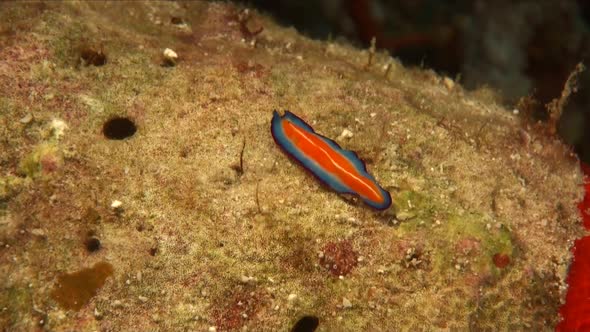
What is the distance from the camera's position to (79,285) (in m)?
2.71

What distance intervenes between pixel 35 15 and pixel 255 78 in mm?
1929

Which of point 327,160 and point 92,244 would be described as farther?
point 327,160

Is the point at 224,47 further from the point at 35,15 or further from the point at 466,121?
the point at 466,121

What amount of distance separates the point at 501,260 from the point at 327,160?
4.72ft

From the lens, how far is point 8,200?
111 inches

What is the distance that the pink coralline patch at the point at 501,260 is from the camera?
10.2ft

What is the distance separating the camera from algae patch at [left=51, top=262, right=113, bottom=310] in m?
2.66

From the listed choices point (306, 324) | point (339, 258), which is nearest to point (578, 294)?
point (339, 258)

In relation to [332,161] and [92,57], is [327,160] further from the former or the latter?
[92,57]

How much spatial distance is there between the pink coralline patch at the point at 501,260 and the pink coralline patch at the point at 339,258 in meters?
1.03

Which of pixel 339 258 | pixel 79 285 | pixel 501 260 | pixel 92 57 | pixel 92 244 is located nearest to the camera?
pixel 79 285

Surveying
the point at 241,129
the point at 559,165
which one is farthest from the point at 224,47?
the point at 559,165

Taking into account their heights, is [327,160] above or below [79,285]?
above

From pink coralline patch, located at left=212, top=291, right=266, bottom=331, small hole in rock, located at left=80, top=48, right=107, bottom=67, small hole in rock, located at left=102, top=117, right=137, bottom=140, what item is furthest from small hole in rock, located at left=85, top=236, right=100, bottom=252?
small hole in rock, located at left=80, top=48, right=107, bottom=67
